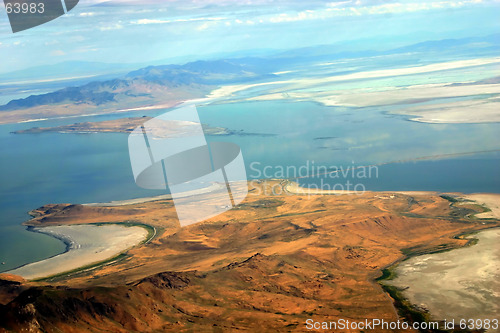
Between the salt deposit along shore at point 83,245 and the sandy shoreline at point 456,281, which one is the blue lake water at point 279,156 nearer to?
the salt deposit along shore at point 83,245

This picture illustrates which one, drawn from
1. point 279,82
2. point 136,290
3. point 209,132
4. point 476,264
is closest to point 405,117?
point 209,132

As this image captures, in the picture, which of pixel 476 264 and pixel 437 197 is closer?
pixel 476 264

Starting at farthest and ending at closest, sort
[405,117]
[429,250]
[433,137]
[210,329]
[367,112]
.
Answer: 1. [367,112]
2. [405,117]
3. [433,137]
4. [429,250]
5. [210,329]

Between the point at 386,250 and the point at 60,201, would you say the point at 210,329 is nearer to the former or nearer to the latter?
the point at 386,250

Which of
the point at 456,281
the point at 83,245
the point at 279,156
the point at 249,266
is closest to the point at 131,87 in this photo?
the point at 279,156

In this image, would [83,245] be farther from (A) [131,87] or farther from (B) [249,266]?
(A) [131,87]

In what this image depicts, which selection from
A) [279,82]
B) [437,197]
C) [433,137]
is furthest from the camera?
[279,82]

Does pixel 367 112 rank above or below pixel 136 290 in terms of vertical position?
below
